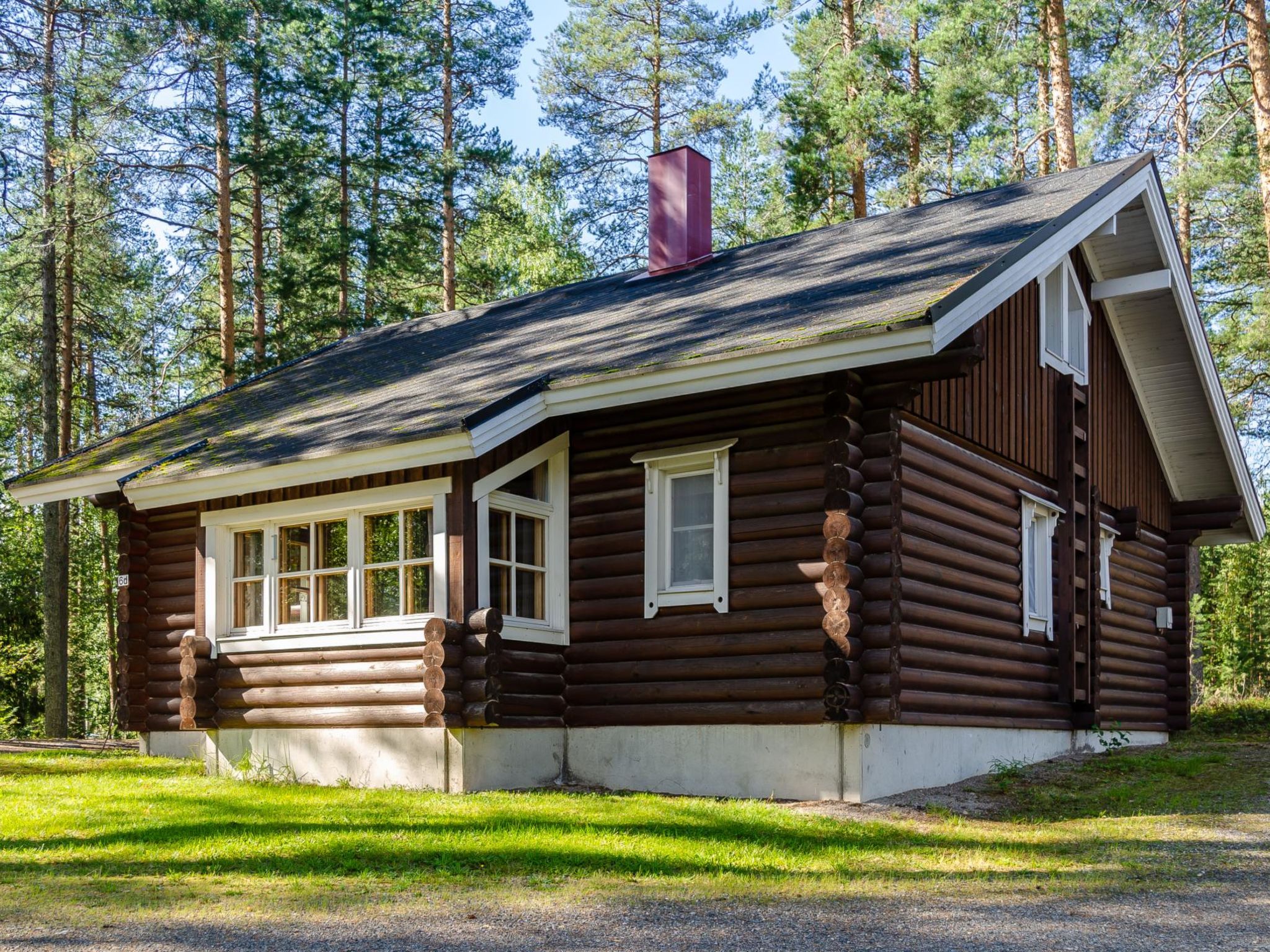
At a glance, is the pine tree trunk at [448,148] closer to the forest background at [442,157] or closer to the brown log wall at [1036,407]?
the forest background at [442,157]

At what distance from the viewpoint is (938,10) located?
26312 mm

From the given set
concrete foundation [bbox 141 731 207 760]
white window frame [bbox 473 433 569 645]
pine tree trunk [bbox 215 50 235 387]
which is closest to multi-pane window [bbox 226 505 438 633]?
white window frame [bbox 473 433 569 645]

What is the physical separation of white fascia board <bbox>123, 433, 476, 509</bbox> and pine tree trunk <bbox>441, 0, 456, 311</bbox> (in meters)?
17.3

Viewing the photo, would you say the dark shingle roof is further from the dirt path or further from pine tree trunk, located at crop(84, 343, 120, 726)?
pine tree trunk, located at crop(84, 343, 120, 726)

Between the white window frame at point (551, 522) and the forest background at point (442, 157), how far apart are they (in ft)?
44.7

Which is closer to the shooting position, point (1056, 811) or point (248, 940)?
point (248, 940)

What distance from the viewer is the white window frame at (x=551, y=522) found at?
1233cm

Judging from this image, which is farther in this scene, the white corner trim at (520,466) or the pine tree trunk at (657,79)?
the pine tree trunk at (657,79)

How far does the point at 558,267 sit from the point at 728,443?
80.7 feet

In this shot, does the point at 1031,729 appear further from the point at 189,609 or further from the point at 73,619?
the point at 73,619

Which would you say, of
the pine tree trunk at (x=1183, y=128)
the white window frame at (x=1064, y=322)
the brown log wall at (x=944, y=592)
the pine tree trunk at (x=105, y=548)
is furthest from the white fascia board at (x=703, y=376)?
the pine tree trunk at (x=105, y=548)

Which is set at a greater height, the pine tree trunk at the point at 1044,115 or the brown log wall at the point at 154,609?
the pine tree trunk at the point at 1044,115

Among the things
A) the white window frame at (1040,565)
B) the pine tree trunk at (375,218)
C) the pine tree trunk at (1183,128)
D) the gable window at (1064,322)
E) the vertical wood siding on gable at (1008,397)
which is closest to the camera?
the vertical wood siding on gable at (1008,397)

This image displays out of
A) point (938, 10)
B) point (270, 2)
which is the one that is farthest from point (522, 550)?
point (270, 2)
